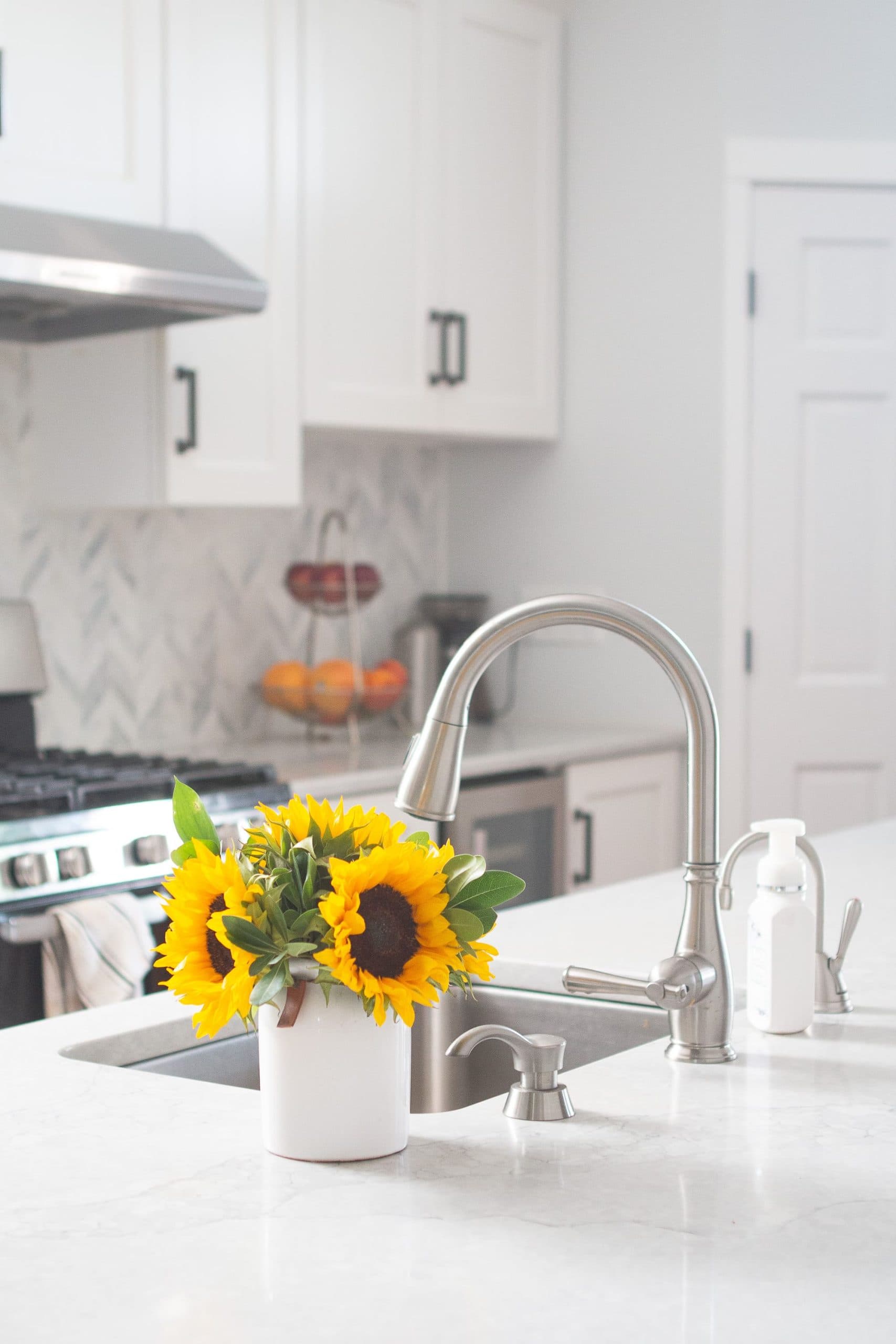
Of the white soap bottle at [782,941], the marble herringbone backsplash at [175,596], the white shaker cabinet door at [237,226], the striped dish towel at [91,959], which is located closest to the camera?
the white soap bottle at [782,941]

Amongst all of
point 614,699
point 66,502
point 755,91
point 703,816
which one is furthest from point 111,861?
point 755,91

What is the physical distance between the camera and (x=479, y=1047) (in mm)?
1613

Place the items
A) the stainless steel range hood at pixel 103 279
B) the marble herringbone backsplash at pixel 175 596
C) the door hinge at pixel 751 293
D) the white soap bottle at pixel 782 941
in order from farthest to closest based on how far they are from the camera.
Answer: the door hinge at pixel 751 293
the marble herringbone backsplash at pixel 175 596
the stainless steel range hood at pixel 103 279
the white soap bottle at pixel 782 941

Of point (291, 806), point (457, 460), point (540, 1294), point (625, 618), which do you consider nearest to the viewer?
point (540, 1294)

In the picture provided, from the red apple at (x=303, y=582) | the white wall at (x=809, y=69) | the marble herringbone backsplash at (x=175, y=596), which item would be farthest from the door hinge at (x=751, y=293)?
the red apple at (x=303, y=582)

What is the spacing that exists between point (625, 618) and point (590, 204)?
9.88ft

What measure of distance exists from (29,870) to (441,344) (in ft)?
5.73

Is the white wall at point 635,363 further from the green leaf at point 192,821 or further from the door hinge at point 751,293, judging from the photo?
the green leaf at point 192,821

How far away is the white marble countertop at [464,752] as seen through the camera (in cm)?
308

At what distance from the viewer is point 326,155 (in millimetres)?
3354

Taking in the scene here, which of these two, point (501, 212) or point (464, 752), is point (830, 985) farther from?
point (501, 212)

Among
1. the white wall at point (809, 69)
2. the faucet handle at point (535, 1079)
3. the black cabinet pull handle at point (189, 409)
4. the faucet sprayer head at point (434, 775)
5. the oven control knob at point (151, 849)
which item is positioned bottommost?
the oven control knob at point (151, 849)

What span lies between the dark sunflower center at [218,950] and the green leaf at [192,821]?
1.5 inches

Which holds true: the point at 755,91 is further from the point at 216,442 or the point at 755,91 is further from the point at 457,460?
the point at 216,442
